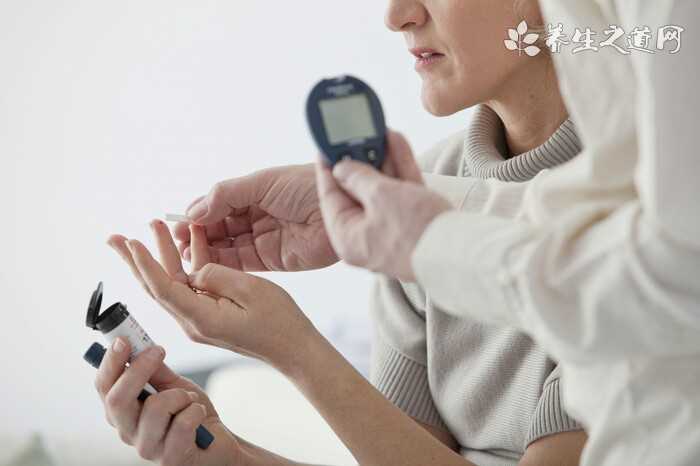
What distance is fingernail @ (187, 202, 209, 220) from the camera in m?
1.36

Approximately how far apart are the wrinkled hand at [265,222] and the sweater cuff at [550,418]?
0.37 m

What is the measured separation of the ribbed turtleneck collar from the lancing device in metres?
0.60

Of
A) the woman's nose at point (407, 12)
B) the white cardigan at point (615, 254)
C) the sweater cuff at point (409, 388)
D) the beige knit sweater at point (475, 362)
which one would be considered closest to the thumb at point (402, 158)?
the white cardigan at point (615, 254)

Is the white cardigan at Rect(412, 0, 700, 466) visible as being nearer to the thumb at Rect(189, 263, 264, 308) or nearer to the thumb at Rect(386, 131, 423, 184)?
the thumb at Rect(386, 131, 423, 184)

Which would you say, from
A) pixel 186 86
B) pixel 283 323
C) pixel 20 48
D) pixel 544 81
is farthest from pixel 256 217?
pixel 20 48

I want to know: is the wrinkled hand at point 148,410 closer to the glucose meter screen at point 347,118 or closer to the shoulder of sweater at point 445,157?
the glucose meter screen at point 347,118

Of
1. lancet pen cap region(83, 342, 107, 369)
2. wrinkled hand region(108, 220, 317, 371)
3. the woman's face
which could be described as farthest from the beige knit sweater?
lancet pen cap region(83, 342, 107, 369)

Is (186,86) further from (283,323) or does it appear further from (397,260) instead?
(397,260)

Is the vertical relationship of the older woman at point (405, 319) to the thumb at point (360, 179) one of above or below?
below

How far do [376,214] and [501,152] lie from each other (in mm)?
799

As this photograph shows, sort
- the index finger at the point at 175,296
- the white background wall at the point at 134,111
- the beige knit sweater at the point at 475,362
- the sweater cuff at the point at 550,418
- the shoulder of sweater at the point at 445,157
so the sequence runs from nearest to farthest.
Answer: the index finger at the point at 175,296 → the sweater cuff at the point at 550,418 → the beige knit sweater at the point at 475,362 → the shoulder of sweater at the point at 445,157 → the white background wall at the point at 134,111

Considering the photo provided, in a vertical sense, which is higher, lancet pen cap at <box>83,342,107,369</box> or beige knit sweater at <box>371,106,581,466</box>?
lancet pen cap at <box>83,342,107,369</box>

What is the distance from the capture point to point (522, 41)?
1.45 metres

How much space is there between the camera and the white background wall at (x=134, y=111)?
7.49 ft
